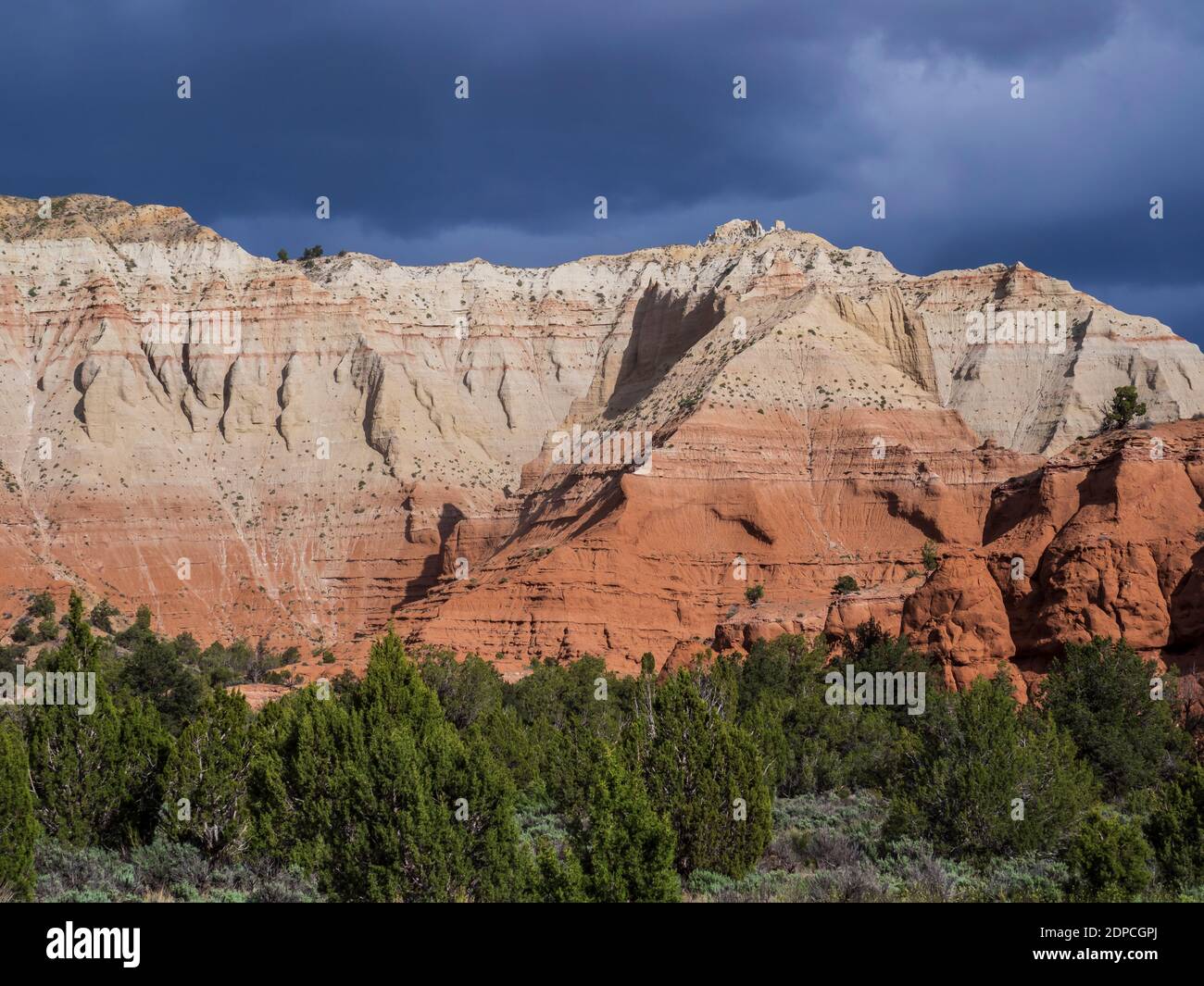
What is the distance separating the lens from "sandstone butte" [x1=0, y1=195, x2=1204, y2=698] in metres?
54.2

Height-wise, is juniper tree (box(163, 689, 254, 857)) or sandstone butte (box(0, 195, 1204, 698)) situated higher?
sandstone butte (box(0, 195, 1204, 698))

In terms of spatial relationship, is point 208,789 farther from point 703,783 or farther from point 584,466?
point 584,466

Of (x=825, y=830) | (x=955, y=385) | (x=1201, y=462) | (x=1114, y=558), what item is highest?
(x=955, y=385)

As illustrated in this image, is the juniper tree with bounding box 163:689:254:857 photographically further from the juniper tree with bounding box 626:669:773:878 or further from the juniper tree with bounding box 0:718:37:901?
the juniper tree with bounding box 626:669:773:878

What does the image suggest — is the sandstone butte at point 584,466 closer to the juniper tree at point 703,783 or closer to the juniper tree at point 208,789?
the juniper tree at point 703,783

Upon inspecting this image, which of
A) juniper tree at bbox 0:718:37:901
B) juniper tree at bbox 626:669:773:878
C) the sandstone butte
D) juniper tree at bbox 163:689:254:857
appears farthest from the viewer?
the sandstone butte

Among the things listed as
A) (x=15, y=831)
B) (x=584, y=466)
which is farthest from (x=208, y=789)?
(x=584, y=466)

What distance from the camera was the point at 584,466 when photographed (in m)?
106

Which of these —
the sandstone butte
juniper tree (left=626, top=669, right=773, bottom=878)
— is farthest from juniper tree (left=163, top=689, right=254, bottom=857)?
the sandstone butte


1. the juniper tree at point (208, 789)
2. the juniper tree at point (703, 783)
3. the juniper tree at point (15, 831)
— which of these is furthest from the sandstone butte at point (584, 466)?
the juniper tree at point (15, 831)

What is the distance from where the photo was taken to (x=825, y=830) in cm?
2944
